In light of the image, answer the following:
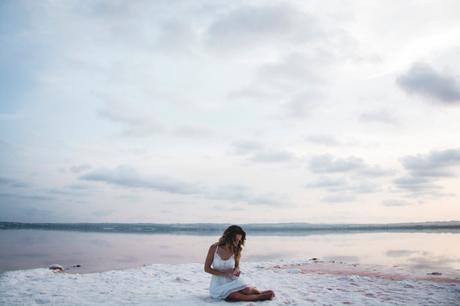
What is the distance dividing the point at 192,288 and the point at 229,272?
8.54 feet

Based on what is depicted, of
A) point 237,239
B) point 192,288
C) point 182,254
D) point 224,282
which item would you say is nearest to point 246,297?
point 224,282

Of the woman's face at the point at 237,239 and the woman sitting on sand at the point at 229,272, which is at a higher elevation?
the woman's face at the point at 237,239

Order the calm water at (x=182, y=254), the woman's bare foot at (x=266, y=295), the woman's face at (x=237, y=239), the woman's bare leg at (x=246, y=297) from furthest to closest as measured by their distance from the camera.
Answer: the calm water at (x=182, y=254) < the woman's face at (x=237, y=239) < the woman's bare foot at (x=266, y=295) < the woman's bare leg at (x=246, y=297)

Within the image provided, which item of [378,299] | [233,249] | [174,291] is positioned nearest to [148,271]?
[174,291]

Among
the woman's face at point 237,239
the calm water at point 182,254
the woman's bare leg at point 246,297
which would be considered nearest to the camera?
the woman's bare leg at point 246,297

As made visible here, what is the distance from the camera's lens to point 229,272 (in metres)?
9.30

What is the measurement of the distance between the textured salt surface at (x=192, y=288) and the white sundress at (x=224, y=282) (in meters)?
0.27

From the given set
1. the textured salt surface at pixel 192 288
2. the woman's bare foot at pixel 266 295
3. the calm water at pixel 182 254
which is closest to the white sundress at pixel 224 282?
the textured salt surface at pixel 192 288

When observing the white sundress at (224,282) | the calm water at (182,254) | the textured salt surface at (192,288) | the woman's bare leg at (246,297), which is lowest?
the calm water at (182,254)

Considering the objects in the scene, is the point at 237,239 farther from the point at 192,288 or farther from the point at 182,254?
the point at 182,254

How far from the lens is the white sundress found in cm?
912

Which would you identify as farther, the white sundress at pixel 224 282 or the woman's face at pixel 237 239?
the woman's face at pixel 237 239

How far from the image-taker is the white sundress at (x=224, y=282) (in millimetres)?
9125

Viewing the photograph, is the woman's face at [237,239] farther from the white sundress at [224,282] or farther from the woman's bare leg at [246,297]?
the woman's bare leg at [246,297]
